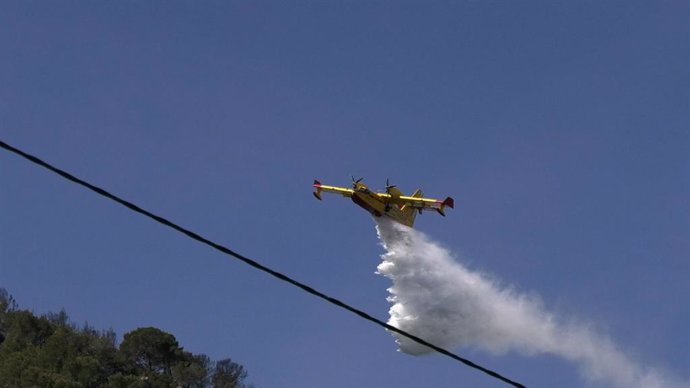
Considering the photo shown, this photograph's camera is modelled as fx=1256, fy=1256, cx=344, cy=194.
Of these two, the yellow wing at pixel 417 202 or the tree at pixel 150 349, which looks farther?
the tree at pixel 150 349

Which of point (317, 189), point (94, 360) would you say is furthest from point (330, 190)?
point (94, 360)

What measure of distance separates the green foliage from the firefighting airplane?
81.3 feet

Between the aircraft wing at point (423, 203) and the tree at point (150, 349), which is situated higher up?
the aircraft wing at point (423, 203)

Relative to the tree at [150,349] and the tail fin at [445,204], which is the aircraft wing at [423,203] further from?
the tree at [150,349]

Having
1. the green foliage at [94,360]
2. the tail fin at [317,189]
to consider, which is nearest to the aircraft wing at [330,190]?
the tail fin at [317,189]

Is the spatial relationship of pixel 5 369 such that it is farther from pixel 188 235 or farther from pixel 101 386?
pixel 188 235

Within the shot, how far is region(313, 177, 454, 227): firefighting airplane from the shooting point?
256ft

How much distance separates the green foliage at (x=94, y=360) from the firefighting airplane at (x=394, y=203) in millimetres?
24790

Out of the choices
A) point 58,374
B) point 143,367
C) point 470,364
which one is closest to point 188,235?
point 470,364

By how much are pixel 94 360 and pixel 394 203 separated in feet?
99.0

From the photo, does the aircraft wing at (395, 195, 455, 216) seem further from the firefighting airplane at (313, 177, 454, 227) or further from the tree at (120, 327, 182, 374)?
the tree at (120, 327, 182, 374)

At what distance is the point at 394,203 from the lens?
7931 cm

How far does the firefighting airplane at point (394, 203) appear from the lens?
78.0 metres

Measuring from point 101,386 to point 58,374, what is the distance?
3273mm
